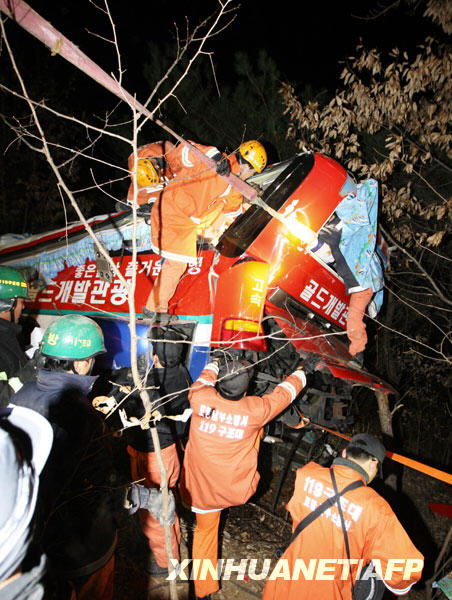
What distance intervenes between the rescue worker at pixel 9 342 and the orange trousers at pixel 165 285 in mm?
1657

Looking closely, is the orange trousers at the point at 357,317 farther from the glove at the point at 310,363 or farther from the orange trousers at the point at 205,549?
the orange trousers at the point at 205,549

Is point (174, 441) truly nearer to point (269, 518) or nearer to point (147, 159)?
point (269, 518)

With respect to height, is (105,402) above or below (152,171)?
below

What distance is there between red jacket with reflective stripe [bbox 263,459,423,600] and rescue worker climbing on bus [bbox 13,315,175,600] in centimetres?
144

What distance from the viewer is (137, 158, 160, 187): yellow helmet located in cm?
460

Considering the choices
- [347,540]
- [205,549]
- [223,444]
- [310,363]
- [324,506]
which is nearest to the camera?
[347,540]

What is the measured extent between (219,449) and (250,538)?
2.61 metres

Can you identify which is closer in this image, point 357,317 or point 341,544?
point 341,544

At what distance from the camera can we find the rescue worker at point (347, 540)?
2291 mm

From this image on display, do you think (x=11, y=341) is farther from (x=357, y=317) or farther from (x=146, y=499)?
(x=357, y=317)

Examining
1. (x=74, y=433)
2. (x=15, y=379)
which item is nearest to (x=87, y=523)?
(x=74, y=433)

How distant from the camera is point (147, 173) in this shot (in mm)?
4602

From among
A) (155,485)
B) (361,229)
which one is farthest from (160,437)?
(361,229)

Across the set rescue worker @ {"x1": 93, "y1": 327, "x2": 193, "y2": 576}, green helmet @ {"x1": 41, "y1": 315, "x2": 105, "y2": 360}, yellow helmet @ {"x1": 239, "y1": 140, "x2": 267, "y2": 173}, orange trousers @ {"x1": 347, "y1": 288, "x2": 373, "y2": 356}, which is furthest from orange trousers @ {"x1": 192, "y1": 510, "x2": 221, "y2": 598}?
yellow helmet @ {"x1": 239, "y1": 140, "x2": 267, "y2": 173}
